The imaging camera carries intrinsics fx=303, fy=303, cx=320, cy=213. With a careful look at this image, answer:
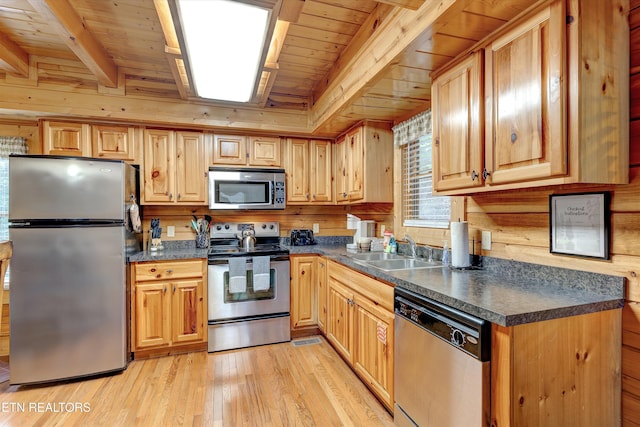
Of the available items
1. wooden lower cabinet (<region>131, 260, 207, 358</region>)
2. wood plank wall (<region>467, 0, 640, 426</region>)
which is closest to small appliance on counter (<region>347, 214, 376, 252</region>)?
wooden lower cabinet (<region>131, 260, 207, 358</region>)

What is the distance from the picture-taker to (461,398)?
1.25 meters

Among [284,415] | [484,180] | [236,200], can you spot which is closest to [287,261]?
[236,200]

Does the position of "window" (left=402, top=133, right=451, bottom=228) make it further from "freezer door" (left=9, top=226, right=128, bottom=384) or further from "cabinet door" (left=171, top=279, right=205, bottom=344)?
"freezer door" (left=9, top=226, right=128, bottom=384)

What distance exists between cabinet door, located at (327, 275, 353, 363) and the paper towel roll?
2.69 feet

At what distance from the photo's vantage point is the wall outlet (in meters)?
1.89

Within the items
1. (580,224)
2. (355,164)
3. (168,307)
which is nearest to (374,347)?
(580,224)

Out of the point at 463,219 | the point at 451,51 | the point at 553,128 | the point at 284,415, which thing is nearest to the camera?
the point at 553,128

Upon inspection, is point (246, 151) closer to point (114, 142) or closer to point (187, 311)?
point (114, 142)

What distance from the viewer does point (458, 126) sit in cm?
171

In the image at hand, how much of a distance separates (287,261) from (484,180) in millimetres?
1963

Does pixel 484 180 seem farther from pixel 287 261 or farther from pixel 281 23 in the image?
pixel 287 261

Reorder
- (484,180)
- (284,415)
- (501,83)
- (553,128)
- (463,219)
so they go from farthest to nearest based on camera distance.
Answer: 1. (463,219)
2. (284,415)
3. (484,180)
4. (501,83)
5. (553,128)

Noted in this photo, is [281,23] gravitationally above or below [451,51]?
above

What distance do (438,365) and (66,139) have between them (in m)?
3.43
